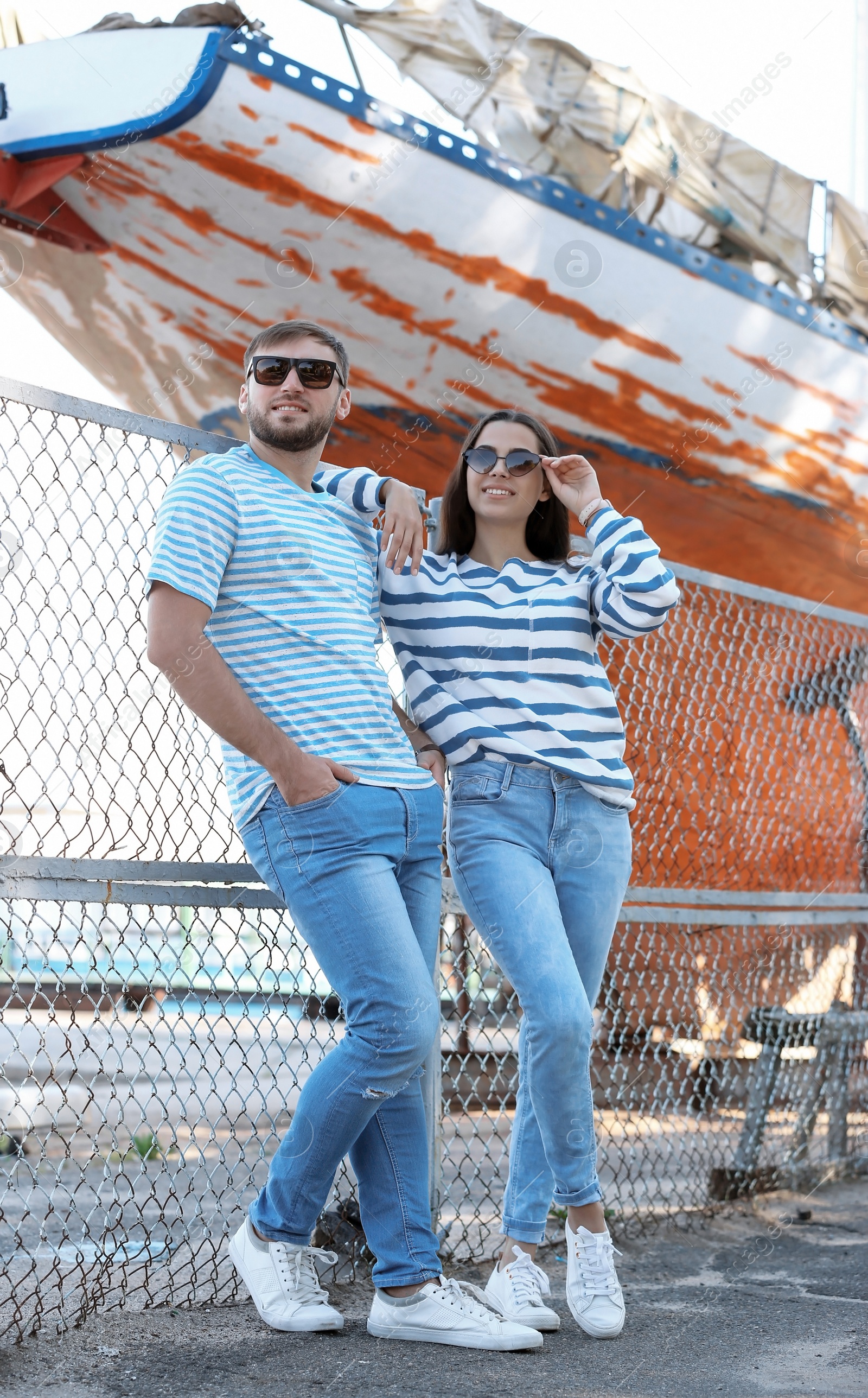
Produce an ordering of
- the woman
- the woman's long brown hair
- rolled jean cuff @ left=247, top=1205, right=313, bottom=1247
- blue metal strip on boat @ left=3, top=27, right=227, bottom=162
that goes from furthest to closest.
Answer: blue metal strip on boat @ left=3, top=27, right=227, bottom=162 < the woman's long brown hair < the woman < rolled jean cuff @ left=247, top=1205, right=313, bottom=1247

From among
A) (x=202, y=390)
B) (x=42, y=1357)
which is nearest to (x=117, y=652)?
(x=42, y=1357)

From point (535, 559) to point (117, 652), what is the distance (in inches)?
39.9

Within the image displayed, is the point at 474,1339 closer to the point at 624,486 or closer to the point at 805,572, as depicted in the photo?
the point at 624,486

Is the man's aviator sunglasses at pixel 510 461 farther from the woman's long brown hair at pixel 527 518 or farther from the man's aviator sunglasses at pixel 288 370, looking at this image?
the man's aviator sunglasses at pixel 288 370

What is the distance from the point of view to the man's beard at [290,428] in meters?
2.36

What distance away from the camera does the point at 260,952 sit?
169 inches

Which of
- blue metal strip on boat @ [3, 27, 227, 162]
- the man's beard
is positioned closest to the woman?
the man's beard

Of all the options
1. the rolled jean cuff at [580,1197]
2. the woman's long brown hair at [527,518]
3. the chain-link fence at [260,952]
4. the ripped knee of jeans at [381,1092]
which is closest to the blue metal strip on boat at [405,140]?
the chain-link fence at [260,952]

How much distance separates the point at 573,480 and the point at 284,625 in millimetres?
793

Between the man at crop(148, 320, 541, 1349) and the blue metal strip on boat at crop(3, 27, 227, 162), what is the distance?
15.5 feet

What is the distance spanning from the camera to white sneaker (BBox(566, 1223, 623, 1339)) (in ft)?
7.95

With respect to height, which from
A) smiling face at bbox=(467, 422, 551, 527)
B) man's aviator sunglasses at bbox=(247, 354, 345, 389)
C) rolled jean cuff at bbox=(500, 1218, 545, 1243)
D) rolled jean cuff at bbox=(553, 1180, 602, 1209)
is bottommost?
rolled jean cuff at bbox=(500, 1218, 545, 1243)

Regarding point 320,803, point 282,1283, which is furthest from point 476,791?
point 282,1283

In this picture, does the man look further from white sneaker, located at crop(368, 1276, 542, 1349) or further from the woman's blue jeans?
the woman's blue jeans
